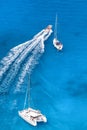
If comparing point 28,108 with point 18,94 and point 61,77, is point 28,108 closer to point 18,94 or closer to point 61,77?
point 18,94

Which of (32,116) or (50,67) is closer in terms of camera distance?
(32,116)

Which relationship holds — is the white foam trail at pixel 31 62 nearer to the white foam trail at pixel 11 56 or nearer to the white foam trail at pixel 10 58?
the white foam trail at pixel 11 56

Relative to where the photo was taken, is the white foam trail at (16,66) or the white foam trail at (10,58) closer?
the white foam trail at (16,66)

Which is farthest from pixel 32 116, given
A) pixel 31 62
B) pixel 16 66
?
pixel 31 62

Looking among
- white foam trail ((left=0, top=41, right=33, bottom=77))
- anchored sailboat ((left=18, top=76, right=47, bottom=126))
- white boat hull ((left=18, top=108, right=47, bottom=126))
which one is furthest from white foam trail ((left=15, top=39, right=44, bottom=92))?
white boat hull ((left=18, top=108, right=47, bottom=126))

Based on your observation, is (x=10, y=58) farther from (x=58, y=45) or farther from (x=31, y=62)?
(x=58, y=45)

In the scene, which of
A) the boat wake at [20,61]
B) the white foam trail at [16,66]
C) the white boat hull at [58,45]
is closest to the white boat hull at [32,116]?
the boat wake at [20,61]
